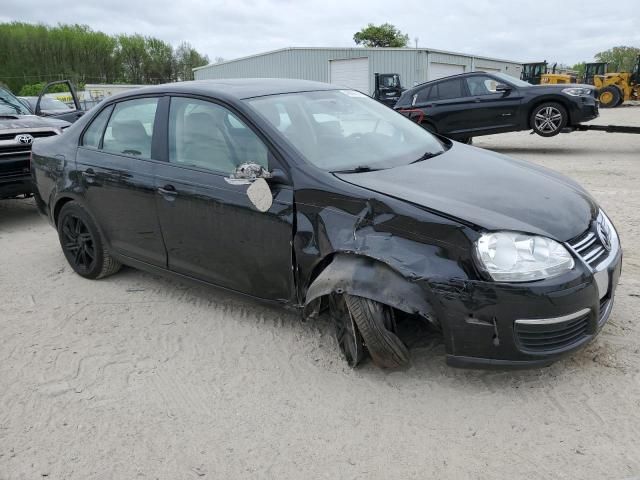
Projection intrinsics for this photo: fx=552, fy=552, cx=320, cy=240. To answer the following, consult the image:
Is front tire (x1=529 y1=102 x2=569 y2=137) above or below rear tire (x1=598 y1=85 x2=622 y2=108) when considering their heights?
above

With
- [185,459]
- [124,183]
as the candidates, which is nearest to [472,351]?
[185,459]

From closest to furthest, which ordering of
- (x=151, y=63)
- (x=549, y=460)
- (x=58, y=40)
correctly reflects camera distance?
(x=549, y=460), (x=58, y=40), (x=151, y=63)

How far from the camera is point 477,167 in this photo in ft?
11.3

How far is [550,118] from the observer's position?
10594mm

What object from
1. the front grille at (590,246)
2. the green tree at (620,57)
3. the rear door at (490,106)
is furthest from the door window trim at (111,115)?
the green tree at (620,57)

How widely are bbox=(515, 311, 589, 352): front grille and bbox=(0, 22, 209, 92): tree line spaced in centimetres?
6895

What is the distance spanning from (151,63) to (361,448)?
78.1 meters

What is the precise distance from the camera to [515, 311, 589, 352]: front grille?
2586 mm

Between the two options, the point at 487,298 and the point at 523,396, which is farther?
the point at 523,396

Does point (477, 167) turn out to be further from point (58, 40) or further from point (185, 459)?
point (58, 40)

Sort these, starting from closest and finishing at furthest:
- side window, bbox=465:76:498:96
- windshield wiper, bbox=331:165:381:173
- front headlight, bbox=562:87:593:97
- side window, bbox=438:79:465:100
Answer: windshield wiper, bbox=331:165:381:173 < front headlight, bbox=562:87:593:97 < side window, bbox=465:76:498:96 < side window, bbox=438:79:465:100

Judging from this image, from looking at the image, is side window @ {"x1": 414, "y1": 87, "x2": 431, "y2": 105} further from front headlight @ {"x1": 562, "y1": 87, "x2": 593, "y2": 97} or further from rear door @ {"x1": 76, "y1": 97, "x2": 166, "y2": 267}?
rear door @ {"x1": 76, "y1": 97, "x2": 166, "y2": 267}

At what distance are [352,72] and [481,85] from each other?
84.7ft

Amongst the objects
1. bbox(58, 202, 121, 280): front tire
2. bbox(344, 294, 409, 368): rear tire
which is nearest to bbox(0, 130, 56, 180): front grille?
bbox(58, 202, 121, 280): front tire
